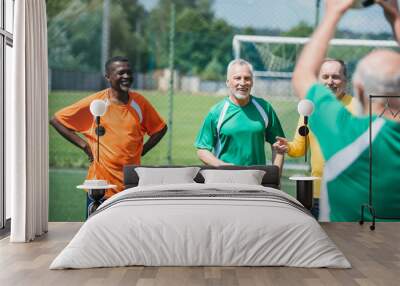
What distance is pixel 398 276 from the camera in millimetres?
4691

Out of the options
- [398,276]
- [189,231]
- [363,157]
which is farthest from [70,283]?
[363,157]

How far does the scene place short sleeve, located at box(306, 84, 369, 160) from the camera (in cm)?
757

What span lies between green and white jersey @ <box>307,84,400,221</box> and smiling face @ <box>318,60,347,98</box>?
10 cm

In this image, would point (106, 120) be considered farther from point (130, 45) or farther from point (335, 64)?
point (335, 64)

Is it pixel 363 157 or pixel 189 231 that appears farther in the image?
pixel 363 157

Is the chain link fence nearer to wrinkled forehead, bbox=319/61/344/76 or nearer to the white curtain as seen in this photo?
wrinkled forehead, bbox=319/61/344/76

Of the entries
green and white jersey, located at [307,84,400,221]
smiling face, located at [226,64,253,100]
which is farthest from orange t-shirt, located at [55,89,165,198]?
green and white jersey, located at [307,84,400,221]

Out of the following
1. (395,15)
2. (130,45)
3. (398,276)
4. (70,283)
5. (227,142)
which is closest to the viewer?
(70,283)

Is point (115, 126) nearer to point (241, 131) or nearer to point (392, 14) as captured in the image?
point (241, 131)

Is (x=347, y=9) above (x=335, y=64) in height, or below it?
above

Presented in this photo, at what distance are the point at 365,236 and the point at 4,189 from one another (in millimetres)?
3510

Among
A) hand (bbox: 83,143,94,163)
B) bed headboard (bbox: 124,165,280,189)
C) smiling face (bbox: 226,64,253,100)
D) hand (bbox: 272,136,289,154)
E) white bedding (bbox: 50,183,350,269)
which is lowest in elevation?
white bedding (bbox: 50,183,350,269)

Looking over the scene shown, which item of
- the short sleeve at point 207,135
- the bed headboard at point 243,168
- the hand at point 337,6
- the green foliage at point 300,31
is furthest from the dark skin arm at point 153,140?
the hand at point 337,6

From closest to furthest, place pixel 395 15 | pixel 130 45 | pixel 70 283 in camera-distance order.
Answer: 1. pixel 70 283
2. pixel 395 15
3. pixel 130 45
